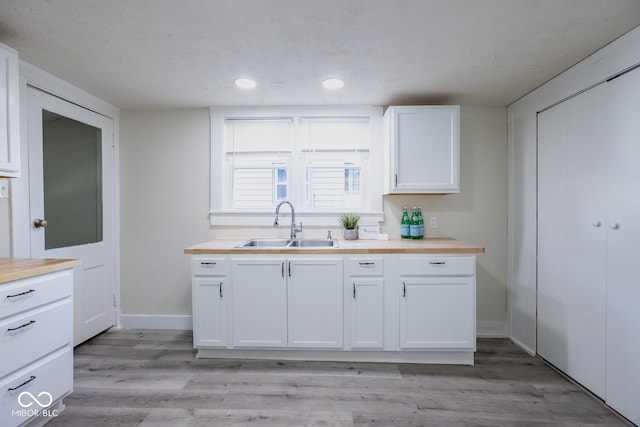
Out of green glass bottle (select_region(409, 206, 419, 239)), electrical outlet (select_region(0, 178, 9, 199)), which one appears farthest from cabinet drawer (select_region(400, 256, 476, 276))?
electrical outlet (select_region(0, 178, 9, 199))

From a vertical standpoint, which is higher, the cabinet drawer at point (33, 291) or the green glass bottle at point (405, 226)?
the green glass bottle at point (405, 226)

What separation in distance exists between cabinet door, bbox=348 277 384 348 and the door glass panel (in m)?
2.37

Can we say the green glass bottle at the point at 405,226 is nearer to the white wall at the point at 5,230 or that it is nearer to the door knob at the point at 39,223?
the door knob at the point at 39,223

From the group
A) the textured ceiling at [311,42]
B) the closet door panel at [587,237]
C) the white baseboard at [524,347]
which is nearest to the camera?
the textured ceiling at [311,42]

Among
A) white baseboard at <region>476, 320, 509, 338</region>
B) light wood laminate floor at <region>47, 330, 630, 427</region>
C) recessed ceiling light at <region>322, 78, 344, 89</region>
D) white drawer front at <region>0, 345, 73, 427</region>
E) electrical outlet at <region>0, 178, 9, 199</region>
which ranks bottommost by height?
light wood laminate floor at <region>47, 330, 630, 427</region>

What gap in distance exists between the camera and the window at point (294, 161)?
2828 millimetres

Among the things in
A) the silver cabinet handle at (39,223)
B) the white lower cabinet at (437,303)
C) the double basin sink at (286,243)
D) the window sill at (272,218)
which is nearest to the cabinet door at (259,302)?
the double basin sink at (286,243)

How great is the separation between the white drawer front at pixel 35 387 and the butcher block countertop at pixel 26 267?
46cm

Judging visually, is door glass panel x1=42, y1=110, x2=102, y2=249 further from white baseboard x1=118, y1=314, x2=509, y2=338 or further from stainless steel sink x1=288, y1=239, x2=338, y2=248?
stainless steel sink x1=288, y1=239, x2=338, y2=248

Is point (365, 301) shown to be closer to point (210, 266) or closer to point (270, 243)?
point (270, 243)

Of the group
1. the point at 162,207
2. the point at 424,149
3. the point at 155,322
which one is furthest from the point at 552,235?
the point at 155,322

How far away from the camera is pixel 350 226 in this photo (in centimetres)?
271

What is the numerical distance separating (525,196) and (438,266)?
1.13m

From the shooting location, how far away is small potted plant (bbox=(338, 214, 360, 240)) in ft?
8.83
